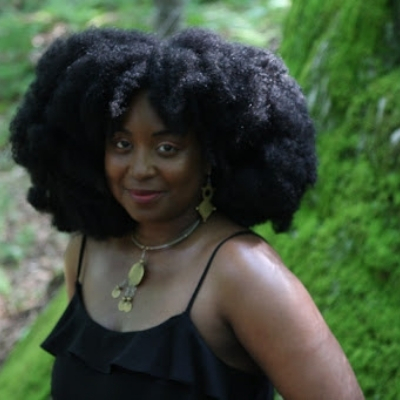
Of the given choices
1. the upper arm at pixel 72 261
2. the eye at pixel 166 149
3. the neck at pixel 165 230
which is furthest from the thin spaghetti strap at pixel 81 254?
the eye at pixel 166 149

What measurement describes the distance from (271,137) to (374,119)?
4.07 ft

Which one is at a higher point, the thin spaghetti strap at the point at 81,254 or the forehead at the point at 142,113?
the forehead at the point at 142,113

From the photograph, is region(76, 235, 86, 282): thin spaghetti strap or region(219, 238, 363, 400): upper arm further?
region(76, 235, 86, 282): thin spaghetti strap

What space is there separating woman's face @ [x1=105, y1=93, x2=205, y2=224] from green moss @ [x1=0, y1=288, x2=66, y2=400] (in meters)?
1.96

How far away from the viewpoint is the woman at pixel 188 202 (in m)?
2.12

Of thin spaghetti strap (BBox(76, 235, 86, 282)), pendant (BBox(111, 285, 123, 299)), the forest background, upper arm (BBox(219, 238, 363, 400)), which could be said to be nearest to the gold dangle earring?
upper arm (BBox(219, 238, 363, 400))

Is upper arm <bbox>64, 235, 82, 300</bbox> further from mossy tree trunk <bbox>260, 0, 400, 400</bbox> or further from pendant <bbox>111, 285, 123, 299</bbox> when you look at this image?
mossy tree trunk <bbox>260, 0, 400, 400</bbox>

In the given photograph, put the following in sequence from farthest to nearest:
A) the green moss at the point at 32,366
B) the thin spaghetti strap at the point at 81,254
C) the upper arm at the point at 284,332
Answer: the green moss at the point at 32,366
the thin spaghetti strap at the point at 81,254
the upper arm at the point at 284,332

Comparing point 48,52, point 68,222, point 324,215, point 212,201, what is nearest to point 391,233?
point 324,215

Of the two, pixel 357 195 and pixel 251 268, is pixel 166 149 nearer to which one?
pixel 251 268

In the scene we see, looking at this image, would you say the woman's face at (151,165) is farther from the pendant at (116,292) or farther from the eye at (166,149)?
the pendant at (116,292)

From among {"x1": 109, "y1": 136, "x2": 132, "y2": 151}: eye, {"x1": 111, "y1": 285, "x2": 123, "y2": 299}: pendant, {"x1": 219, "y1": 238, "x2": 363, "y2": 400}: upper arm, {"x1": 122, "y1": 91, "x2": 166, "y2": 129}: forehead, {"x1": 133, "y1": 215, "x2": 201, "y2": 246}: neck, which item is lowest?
{"x1": 111, "y1": 285, "x2": 123, "y2": 299}: pendant

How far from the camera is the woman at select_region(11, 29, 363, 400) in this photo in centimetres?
Result: 212

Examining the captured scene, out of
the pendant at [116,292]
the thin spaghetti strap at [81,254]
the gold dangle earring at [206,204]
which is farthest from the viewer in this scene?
the thin spaghetti strap at [81,254]
